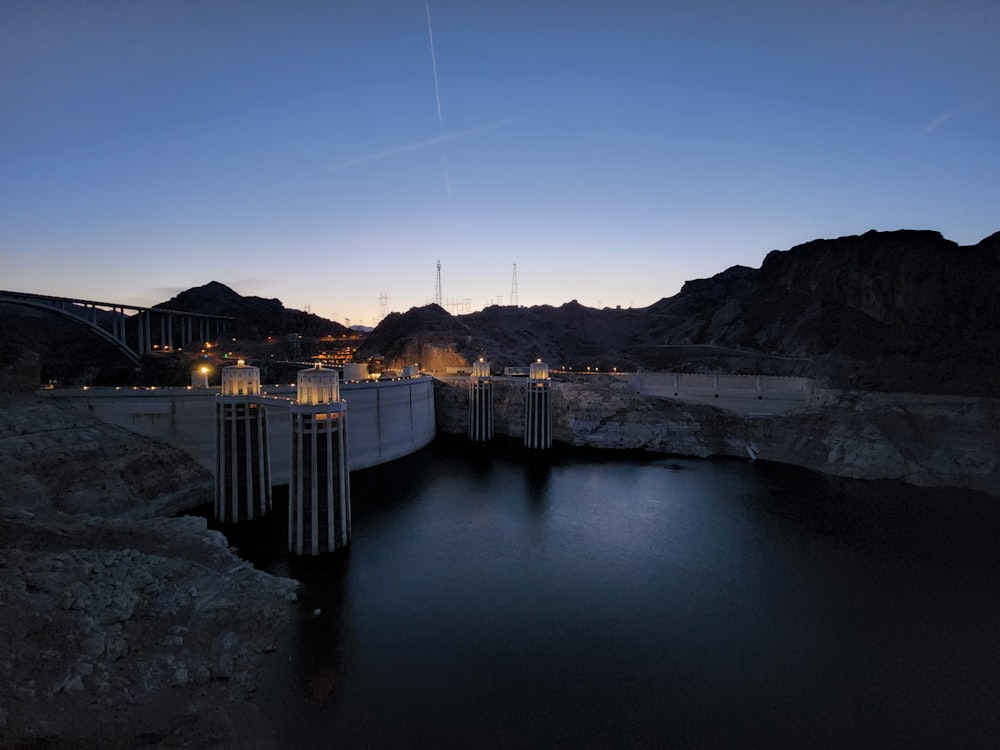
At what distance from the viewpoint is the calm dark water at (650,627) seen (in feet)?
62.2

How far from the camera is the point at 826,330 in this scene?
8631cm

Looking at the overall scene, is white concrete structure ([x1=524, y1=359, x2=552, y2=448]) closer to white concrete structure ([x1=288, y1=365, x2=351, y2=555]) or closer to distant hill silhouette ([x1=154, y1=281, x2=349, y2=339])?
A: white concrete structure ([x1=288, y1=365, x2=351, y2=555])

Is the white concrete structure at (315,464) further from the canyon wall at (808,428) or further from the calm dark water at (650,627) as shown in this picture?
the canyon wall at (808,428)

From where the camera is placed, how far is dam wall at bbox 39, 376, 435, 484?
138 feet

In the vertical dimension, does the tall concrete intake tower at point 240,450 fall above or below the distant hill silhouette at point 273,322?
below

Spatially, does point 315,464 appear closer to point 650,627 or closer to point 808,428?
point 650,627

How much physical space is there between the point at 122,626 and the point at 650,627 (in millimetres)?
23076

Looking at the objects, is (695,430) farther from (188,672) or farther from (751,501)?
(188,672)

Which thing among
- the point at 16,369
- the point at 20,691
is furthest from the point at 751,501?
the point at 16,369

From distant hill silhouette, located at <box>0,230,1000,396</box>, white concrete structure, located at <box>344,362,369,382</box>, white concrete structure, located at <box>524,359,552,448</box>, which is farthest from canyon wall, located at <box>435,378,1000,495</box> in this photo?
white concrete structure, located at <box>344,362,369,382</box>

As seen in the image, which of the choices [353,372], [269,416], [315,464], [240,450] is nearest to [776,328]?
[353,372]

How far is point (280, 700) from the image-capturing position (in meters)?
19.4

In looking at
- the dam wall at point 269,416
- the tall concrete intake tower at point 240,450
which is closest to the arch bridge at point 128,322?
the dam wall at point 269,416

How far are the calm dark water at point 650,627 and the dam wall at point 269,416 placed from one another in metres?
10.7
